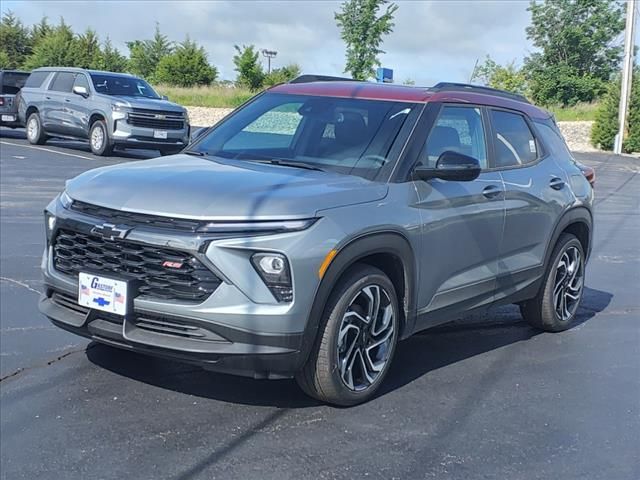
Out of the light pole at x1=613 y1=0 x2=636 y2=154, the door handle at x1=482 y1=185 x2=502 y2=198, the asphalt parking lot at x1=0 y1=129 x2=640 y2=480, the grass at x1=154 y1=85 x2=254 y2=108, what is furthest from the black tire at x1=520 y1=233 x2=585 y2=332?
the grass at x1=154 y1=85 x2=254 y2=108

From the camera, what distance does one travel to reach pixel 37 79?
21109 millimetres

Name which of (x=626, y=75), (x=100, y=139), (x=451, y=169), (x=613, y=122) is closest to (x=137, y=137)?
(x=100, y=139)

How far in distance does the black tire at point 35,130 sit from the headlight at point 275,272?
726 inches

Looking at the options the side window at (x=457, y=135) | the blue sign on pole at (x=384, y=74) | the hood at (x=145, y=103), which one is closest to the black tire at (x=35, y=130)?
the hood at (x=145, y=103)

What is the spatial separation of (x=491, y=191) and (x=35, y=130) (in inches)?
711

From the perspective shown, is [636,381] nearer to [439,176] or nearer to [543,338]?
[543,338]

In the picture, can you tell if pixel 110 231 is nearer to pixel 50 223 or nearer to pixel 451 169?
pixel 50 223

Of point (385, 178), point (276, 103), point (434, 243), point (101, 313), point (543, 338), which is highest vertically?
point (276, 103)

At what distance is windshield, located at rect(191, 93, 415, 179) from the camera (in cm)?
497

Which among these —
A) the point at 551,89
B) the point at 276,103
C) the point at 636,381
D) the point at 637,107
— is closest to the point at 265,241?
the point at 276,103

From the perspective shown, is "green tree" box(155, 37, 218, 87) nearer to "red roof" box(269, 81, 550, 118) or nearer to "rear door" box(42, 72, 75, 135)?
"rear door" box(42, 72, 75, 135)

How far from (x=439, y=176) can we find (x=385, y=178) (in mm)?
361

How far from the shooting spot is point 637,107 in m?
32.9

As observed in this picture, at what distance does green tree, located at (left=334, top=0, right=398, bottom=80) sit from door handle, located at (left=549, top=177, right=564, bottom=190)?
52.8 metres
